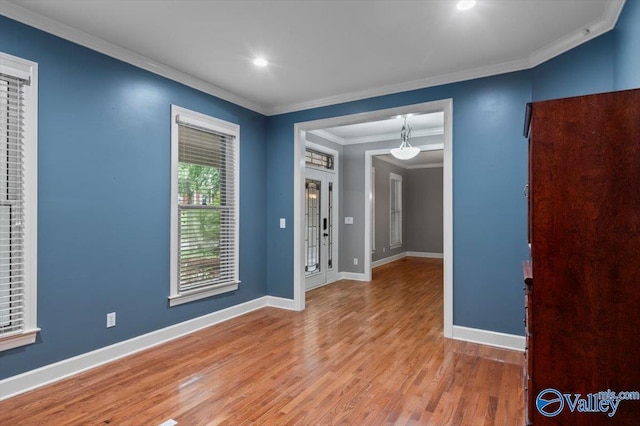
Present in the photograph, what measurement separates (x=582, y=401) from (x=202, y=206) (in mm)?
3612

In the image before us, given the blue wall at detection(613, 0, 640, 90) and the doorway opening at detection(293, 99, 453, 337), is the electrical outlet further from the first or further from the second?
the blue wall at detection(613, 0, 640, 90)

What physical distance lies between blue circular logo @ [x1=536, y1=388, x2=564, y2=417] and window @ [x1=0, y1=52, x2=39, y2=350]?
10.7 feet

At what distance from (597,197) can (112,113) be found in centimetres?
353

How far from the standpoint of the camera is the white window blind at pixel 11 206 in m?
2.42

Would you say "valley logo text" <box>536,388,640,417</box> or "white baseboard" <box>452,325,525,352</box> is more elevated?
"valley logo text" <box>536,388,640,417</box>

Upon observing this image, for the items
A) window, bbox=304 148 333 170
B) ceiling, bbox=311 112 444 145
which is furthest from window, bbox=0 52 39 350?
window, bbox=304 148 333 170

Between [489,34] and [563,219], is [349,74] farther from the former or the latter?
[563,219]

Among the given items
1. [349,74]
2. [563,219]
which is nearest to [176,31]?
[349,74]

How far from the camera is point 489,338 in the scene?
343 centimetres

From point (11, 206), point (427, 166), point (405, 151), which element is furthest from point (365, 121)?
point (427, 166)

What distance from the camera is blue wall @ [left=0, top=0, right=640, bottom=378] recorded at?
261 centimetres

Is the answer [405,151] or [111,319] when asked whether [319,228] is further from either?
[111,319]

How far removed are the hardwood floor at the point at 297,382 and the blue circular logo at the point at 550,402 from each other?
666mm

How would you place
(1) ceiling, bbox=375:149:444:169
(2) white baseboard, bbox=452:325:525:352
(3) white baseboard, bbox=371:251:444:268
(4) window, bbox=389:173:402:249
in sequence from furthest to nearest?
1. (4) window, bbox=389:173:402:249
2. (3) white baseboard, bbox=371:251:444:268
3. (1) ceiling, bbox=375:149:444:169
4. (2) white baseboard, bbox=452:325:525:352
